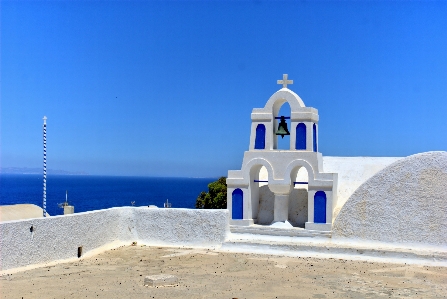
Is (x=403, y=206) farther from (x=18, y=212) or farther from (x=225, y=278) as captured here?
(x=18, y=212)

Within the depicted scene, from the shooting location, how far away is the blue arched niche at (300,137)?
61.6 feet

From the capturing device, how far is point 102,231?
18.0 m

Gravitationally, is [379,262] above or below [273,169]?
below

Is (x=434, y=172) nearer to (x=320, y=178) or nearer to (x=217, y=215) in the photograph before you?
(x=320, y=178)

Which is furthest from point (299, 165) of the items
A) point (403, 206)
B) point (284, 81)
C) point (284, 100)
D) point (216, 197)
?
point (216, 197)

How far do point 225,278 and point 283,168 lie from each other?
5708mm

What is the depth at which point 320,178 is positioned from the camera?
717 inches

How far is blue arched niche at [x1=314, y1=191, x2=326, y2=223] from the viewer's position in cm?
1797

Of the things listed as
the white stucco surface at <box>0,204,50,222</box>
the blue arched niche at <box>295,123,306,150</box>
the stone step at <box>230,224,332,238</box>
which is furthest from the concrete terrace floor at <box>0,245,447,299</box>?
the white stucco surface at <box>0,204,50,222</box>

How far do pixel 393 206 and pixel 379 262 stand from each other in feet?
6.30

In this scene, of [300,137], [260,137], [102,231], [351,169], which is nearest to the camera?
[102,231]

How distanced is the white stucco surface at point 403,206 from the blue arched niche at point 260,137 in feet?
11.9

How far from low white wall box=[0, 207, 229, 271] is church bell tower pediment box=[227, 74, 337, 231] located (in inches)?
44.2

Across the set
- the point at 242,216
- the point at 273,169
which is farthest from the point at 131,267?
the point at 273,169
